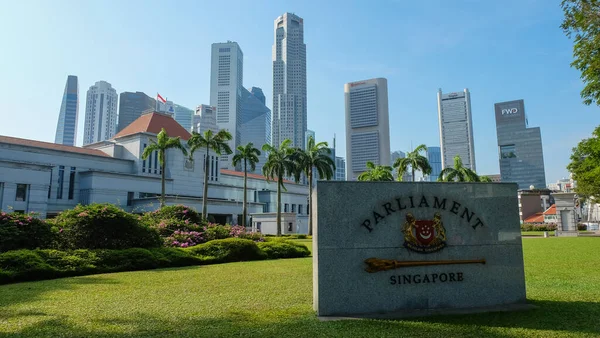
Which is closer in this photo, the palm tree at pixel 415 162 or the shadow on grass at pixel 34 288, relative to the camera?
the shadow on grass at pixel 34 288

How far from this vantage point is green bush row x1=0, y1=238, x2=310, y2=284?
9.83 metres

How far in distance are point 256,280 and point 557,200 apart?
135 feet

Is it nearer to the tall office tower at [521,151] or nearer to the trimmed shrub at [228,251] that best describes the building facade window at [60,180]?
the trimmed shrub at [228,251]

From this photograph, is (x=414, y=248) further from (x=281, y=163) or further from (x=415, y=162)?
(x=415, y=162)

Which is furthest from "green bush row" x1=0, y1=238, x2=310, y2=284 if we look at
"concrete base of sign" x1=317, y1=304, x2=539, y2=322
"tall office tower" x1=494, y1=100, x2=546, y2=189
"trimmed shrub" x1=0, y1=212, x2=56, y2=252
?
"tall office tower" x1=494, y1=100, x2=546, y2=189

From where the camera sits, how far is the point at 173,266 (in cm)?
1295

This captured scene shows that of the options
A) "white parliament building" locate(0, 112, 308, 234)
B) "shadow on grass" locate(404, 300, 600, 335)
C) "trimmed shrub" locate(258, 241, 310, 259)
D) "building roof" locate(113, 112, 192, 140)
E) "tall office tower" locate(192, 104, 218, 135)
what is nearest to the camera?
"shadow on grass" locate(404, 300, 600, 335)

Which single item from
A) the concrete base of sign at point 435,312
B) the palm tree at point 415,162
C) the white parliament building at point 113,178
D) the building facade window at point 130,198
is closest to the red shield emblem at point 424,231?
the concrete base of sign at point 435,312

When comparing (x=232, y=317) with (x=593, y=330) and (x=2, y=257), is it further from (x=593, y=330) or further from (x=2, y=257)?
(x=2, y=257)

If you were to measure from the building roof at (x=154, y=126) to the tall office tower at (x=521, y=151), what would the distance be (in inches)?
6815

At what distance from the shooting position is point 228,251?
1469 centimetres

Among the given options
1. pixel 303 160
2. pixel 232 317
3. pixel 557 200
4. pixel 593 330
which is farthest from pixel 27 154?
pixel 557 200

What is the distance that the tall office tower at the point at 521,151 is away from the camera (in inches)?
7490

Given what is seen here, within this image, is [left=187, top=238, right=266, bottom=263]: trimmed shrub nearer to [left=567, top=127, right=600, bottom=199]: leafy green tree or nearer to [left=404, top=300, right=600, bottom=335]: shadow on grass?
[left=404, top=300, right=600, bottom=335]: shadow on grass
